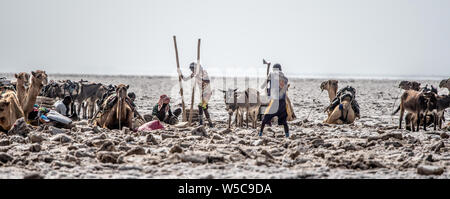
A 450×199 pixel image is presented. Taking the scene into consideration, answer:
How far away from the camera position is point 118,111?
49.5 feet

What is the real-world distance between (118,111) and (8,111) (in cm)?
271

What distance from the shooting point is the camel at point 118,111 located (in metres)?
15.0

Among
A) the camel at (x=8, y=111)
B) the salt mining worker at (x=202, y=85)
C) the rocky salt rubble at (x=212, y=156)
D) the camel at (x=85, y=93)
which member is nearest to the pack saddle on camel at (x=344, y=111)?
the rocky salt rubble at (x=212, y=156)

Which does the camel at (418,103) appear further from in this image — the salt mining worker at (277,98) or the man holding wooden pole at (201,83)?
the man holding wooden pole at (201,83)

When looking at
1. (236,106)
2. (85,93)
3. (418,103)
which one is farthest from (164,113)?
(418,103)

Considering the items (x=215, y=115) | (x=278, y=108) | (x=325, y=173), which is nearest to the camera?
(x=325, y=173)

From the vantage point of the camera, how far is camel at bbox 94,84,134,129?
15008mm

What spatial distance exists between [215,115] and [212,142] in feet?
34.3

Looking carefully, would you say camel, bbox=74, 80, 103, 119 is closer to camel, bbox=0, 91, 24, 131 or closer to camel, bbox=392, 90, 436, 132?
camel, bbox=0, 91, 24, 131

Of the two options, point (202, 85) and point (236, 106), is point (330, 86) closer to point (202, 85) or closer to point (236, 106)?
point (236, 106)
